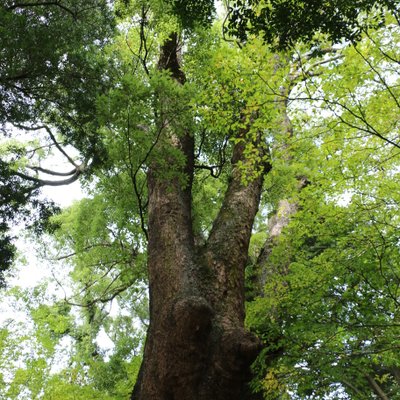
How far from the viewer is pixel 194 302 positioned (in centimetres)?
334

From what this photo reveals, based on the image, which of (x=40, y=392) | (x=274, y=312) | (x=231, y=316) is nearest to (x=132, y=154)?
(x=231, y=316)

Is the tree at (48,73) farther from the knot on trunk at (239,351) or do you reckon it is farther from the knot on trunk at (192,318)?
the knot on trunk at (239,351)

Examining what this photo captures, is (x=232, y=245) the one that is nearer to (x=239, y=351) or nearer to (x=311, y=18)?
(x=239, y=351)

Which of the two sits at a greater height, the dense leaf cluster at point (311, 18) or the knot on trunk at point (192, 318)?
the dense leaf cluster at point (311, 18)

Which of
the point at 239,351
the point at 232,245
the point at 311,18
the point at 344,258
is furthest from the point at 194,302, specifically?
the point at 311,18

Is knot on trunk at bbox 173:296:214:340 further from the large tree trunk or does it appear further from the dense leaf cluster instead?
the dense leaf cluster

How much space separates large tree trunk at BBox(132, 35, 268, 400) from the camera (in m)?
3.21

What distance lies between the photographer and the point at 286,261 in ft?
16.9

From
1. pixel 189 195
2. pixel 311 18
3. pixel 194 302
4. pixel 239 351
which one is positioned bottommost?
pixel 239 351

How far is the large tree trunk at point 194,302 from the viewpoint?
3215 millimetres

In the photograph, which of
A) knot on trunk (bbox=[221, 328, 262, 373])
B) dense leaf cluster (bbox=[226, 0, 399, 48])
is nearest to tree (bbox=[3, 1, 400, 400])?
knot on trunk (bbox=[221, 328, 262, 373])

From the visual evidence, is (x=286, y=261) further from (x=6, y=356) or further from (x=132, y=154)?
(x=6, y=356)

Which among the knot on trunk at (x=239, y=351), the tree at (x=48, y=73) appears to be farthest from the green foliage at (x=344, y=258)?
the tree at (x=48, y=73)

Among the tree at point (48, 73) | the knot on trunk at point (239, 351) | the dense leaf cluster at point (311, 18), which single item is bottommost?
the knot on trunk at point (239, 351)
